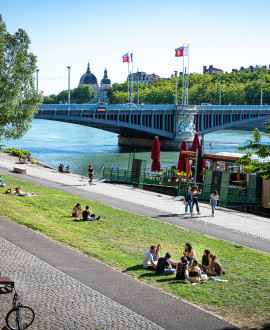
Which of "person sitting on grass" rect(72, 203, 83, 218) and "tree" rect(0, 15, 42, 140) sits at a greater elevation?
"tree" rect(0, 15, 42, 140)

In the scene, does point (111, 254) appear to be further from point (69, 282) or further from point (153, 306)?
point (153, 306)

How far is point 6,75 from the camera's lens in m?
26.1

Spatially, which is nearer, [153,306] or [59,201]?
[153,306]

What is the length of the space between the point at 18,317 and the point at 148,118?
242 feet

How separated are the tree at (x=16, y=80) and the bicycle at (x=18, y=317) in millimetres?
16854

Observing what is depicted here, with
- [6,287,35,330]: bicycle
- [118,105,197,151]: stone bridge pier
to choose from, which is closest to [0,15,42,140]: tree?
[6,287,35,330]: bicycle

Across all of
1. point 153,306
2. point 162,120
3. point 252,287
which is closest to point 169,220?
point 252,287

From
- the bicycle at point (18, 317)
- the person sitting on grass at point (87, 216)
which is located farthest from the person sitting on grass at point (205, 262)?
the person sitting on grass at point (87, 216)

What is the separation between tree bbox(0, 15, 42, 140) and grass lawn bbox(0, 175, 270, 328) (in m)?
4.11

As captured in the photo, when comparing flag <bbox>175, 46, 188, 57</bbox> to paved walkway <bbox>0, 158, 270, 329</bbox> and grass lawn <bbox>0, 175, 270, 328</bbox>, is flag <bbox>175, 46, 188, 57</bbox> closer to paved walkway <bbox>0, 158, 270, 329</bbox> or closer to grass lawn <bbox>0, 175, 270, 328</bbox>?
grass lawn <bbox>0, 175, 270, 328</bbox>

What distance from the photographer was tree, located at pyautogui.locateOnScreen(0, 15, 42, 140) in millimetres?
25938

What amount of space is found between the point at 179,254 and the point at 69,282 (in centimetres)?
469

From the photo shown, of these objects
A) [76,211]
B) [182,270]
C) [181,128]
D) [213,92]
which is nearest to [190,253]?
[182,270]

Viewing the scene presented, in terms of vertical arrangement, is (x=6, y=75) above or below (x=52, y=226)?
above
